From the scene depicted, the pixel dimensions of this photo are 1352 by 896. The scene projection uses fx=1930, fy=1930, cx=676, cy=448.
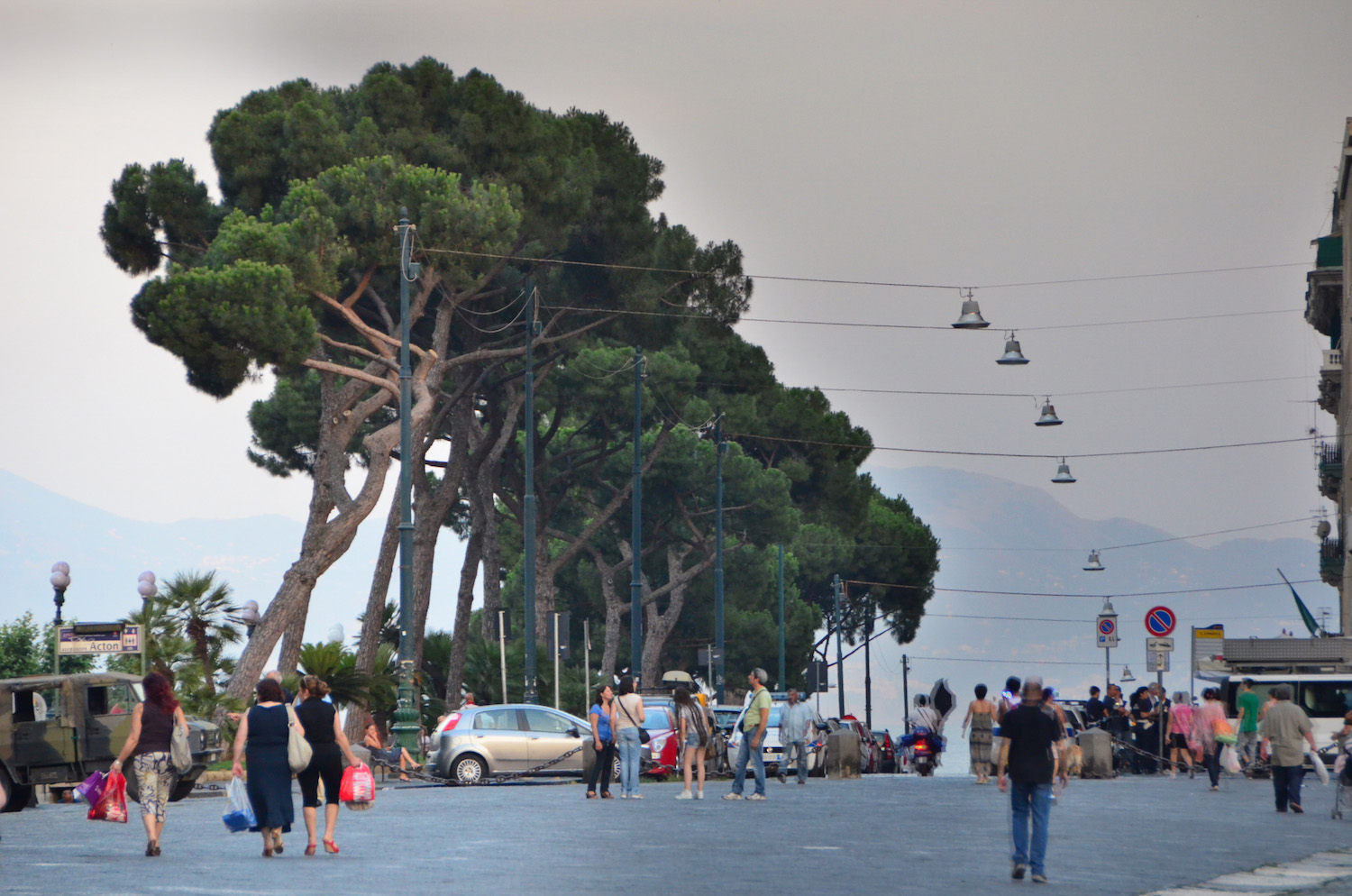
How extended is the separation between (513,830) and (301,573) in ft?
67.3

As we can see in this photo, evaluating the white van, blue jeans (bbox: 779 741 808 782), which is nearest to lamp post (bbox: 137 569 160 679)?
blue jeans (bbox: 779 741 808 782)

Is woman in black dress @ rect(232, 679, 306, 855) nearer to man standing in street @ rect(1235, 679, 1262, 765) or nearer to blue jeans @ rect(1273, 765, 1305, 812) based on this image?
blue jeans @ rect(1273, 765, 1305, 812)

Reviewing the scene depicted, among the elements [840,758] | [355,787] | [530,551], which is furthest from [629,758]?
[530,551]

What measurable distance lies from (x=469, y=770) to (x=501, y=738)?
72cm

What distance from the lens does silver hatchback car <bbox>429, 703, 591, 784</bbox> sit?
2933cm

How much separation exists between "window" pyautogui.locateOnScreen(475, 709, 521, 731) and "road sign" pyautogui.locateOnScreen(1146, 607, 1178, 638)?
11.1 m

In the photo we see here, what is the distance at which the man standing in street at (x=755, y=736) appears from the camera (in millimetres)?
23062

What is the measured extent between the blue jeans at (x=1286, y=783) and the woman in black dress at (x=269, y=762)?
1123 centimetres

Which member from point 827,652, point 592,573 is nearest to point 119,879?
point 592,573

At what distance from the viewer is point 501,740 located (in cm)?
2970

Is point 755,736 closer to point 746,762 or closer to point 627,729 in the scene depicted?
point 746,762

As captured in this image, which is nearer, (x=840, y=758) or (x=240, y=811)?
(x=240, y=811)

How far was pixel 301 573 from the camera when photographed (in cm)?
3709

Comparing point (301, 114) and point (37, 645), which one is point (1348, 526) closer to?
point (301, 114)
